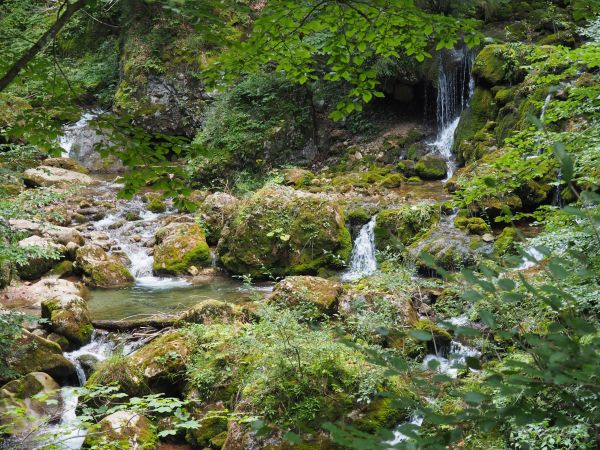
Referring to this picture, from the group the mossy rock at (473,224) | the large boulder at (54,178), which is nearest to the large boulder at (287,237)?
the mossy rock at (473,224)

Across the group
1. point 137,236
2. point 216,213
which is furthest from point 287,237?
point 137,236

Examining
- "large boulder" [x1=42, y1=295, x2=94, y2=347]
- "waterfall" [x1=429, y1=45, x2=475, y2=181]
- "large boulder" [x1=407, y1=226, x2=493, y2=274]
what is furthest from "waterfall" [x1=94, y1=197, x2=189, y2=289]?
"waterfall" [x1=429, y1=45, x2=475, y2=181]

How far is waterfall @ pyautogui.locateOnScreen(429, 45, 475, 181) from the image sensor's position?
44.5 ft

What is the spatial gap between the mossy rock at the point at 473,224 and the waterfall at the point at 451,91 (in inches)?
200

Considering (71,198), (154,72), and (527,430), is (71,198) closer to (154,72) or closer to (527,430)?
(154,72)

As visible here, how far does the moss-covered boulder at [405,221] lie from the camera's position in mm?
9188

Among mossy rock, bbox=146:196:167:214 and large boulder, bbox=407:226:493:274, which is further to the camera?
mossy rock, bbox=146:196:167:214

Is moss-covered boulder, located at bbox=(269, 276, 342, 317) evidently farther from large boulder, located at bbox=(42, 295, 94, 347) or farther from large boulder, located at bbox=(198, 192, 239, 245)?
large boulder, located at bbox=(198, 192, 239, 245)

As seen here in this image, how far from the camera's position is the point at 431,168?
493 inches

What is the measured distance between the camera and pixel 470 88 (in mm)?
13391

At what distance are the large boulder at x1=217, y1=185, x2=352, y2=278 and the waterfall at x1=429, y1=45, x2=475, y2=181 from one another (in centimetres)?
516

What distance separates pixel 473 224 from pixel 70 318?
21.9 ft

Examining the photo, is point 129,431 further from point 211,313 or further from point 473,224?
point 473,224

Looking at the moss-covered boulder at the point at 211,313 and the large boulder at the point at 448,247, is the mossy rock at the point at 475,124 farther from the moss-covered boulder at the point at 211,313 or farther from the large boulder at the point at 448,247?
the moss-covered boulder at the point at 211,313
